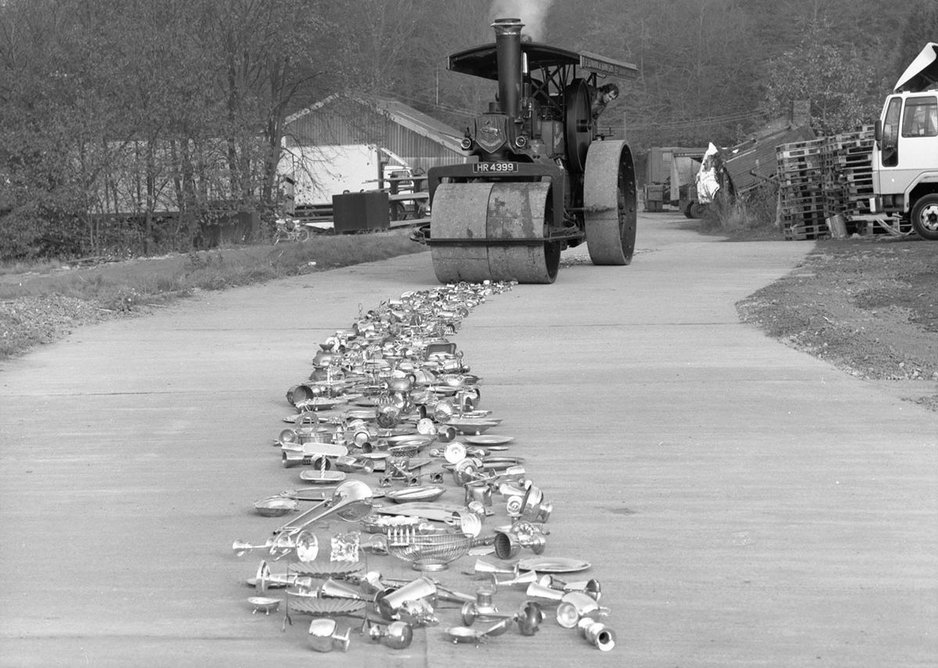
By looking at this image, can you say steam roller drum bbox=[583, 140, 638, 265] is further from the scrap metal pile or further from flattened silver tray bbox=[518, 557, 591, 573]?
flattened silver tray bbox=[518, 557, 591, 573]

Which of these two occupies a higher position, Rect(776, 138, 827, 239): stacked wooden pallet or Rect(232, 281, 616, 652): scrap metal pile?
Rect(776, 138, 827, 239): stacked wooden pallet

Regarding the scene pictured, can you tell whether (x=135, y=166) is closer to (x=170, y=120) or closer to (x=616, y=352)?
(x=170, y=120)

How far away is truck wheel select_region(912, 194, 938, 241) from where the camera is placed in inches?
938

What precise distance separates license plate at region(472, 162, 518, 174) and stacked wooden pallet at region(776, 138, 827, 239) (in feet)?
42.5

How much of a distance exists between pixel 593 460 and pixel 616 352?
3.79 m

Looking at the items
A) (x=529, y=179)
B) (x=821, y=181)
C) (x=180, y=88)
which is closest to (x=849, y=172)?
(x=821, y=181)

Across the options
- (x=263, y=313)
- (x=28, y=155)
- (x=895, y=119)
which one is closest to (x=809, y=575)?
(x=263, y=313)

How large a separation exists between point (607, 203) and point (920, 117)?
813 cm

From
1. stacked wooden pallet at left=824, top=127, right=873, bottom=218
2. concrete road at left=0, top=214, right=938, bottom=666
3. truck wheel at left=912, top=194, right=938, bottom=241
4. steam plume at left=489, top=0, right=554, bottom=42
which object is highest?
steam plume at left=489, top=0, right=554, bottom=42

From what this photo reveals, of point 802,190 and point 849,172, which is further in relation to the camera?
point 802,190

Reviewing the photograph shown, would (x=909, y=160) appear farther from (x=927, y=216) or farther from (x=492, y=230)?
(x=492, y=230)

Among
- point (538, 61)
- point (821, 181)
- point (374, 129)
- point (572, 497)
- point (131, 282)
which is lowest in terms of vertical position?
point (572, 497)

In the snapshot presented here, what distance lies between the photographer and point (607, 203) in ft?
60.3

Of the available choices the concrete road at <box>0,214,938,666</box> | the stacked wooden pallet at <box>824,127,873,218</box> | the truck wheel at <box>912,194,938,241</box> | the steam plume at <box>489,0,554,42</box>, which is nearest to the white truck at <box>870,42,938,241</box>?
the truck wheel at <box>912,194,938,241</box>
